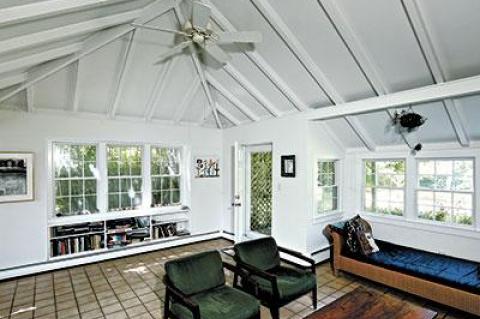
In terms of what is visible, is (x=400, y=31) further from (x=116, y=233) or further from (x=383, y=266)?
(x=116, y=233)

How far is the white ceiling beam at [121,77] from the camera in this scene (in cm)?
371

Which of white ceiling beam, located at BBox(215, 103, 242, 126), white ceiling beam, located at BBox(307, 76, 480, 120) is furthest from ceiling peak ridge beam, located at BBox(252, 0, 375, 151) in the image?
white ceiling beam, located at BBox(215, 103, 242, 126)

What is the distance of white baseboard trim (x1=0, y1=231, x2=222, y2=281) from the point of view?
429 cm

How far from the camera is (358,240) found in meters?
4.21

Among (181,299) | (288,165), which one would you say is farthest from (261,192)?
(181,299)

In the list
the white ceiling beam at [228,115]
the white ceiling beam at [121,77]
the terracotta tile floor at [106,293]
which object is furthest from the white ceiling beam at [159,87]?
the terracotta tile floor at [106,293]

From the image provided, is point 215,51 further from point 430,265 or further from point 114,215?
point 430,265

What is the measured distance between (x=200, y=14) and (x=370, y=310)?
3022 mm

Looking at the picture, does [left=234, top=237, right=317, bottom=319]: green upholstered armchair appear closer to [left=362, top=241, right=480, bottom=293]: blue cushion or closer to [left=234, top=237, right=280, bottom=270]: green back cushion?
[left=234, top=237, right=280, bottom=270]: green back cushion

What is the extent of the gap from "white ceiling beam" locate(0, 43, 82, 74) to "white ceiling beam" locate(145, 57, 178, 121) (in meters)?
1.26

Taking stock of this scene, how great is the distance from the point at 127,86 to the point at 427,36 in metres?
4.11

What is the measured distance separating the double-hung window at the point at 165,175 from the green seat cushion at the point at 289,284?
10.5 ft

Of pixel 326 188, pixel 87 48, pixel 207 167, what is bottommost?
pixel 326 188

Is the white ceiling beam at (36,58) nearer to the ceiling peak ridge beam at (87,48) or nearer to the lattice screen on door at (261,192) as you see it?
the ceiling peak ridge beam at (87,48)
